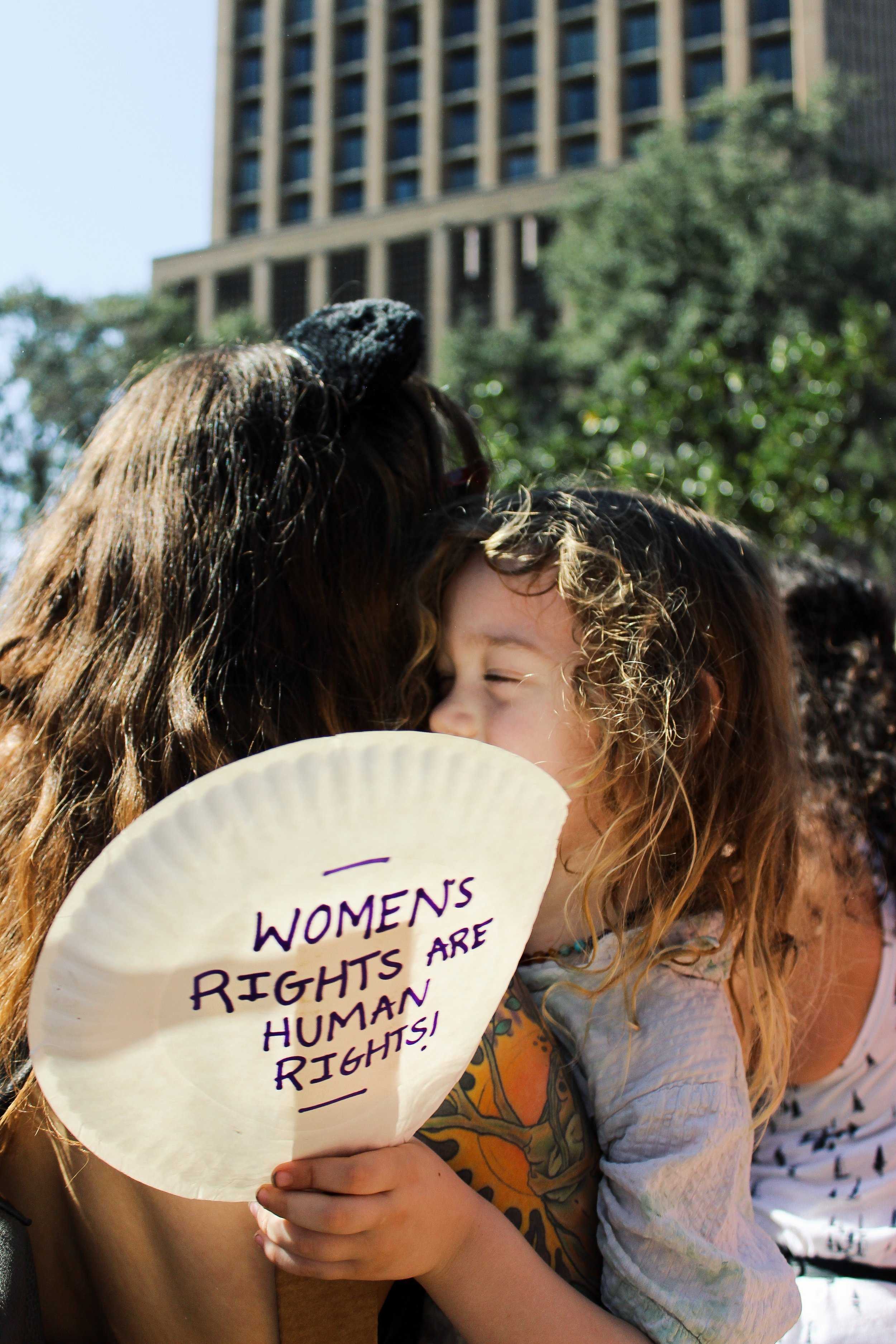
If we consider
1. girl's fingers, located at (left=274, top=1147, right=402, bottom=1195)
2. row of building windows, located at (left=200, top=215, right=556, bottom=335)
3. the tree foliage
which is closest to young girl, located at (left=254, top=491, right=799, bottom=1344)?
girl's fingers, located at (left=274, top=1147, right=402, bottom=1195)

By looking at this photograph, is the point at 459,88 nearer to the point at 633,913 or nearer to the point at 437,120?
the point at 437,120

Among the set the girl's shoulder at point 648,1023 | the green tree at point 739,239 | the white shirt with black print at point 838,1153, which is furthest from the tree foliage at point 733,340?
the girl's shoulder at point 648,1023

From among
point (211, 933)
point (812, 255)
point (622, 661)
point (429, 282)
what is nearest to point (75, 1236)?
point (211, 933)

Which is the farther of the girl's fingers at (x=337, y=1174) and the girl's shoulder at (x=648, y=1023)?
the girl's shoulder at (x=648, y=1023)

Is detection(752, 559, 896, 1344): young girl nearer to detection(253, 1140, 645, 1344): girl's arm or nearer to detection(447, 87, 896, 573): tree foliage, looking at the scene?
detection(253, 1140, 645, 1344): girl's arm

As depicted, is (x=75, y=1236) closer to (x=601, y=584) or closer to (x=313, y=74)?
(x=601, y=584)

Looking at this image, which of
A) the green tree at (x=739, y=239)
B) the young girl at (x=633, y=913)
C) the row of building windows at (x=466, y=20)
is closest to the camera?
the young girl at (x=633, y=913)

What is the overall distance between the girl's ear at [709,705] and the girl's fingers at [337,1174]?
71 centimetres

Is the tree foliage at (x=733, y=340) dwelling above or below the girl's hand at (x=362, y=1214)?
above

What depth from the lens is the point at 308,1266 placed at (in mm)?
820

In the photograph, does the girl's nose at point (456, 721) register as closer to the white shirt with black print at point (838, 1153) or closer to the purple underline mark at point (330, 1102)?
the purple underline mark at point (330, 1102)

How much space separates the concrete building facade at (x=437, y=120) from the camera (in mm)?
33156

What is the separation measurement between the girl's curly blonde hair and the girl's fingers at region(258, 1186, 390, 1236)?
418mm

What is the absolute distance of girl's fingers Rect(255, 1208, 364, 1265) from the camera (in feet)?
2.62
